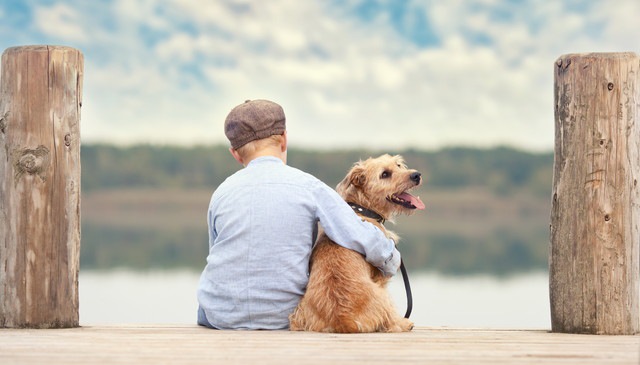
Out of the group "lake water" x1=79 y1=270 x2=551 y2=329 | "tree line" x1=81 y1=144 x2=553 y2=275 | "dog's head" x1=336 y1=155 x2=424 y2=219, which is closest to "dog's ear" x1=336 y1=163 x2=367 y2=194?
"dog's head" x1=336 y1=155 x2=424 y2=219

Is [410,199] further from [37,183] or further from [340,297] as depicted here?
[37,183]

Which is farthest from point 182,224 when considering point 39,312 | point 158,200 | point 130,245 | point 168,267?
point 39,312

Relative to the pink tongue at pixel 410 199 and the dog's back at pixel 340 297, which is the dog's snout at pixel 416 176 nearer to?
the pink tongue at pixel 410 199

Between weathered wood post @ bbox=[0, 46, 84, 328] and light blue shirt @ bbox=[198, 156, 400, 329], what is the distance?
1052mm

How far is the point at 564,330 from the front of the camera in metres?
5.93

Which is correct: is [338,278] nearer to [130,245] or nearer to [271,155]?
[271,155]

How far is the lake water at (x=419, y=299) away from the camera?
17328 millimetres

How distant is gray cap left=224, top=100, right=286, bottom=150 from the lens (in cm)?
556

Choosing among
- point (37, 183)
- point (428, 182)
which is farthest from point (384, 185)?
point (428, 182)

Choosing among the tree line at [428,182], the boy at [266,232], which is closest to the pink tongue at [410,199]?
the boy at [266,232]

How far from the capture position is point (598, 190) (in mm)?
5770

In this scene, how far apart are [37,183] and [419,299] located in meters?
15.3

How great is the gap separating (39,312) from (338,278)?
1.97 metres

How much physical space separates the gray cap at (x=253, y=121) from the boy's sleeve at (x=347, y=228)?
1.64 ft
